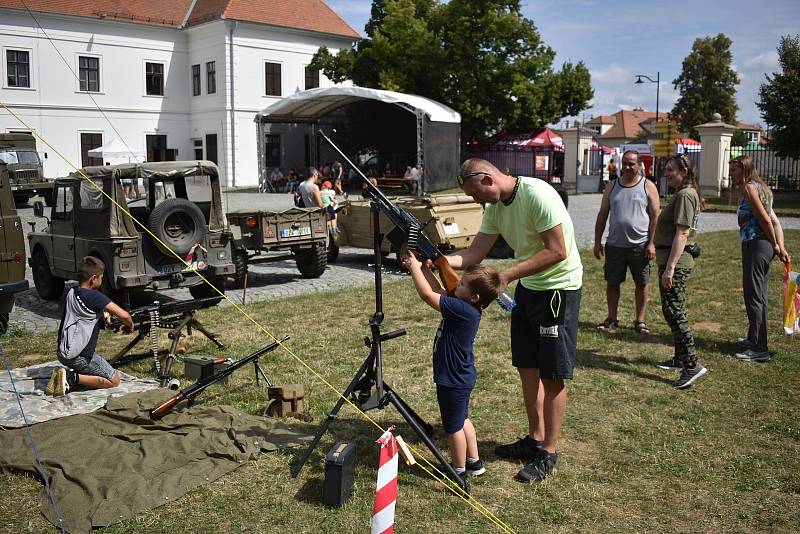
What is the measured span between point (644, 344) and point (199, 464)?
16.1 feet

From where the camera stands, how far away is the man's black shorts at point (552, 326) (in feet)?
15.2

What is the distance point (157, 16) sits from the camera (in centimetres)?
4266

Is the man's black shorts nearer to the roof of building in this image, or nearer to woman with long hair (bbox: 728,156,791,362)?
woman with long hair (bbox: 728,156,791,362)

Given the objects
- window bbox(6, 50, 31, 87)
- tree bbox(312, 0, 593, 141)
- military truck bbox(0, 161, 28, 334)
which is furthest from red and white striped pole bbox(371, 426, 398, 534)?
window bbox(6, 50, 31, 87)

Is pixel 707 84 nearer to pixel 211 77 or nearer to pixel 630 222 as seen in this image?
pixel 211 77

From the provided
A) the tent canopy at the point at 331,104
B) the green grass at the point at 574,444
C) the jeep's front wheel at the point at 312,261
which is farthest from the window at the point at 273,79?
the green grass at the point at 574,444

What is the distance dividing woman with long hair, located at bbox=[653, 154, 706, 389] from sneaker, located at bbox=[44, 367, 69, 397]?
503 cm

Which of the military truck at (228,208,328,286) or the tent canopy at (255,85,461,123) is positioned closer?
the military truck at (228,208,328,286)

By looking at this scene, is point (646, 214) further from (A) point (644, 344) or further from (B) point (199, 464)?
(B) point (199, 464)

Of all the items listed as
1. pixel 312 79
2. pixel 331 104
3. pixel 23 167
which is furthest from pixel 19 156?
pixel 312 79

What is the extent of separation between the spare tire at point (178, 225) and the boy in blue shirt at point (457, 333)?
5997mm

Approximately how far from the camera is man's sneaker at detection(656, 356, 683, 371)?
7082 mm

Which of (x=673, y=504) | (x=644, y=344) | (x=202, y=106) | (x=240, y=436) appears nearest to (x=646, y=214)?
(x=644, y=344)

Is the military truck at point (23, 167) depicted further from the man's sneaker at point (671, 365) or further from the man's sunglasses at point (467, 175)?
the man's sunglasses at point (467, 175)
